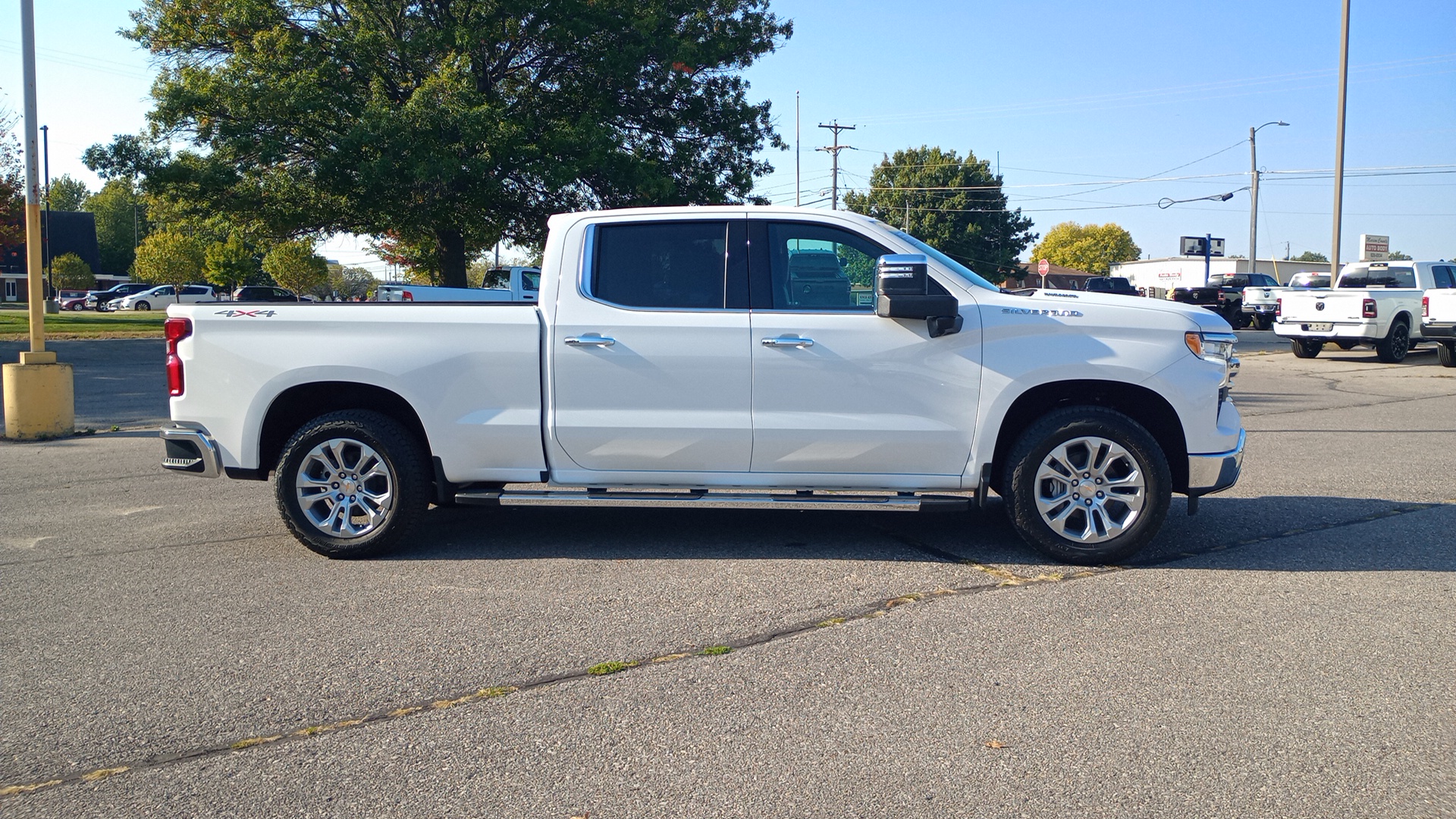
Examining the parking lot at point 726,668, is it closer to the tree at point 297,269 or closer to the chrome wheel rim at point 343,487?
the chrome wheel rim at point 343,487

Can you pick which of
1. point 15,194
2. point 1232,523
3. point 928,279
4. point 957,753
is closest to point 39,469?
point 928,279

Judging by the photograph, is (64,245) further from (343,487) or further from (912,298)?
(912,298)

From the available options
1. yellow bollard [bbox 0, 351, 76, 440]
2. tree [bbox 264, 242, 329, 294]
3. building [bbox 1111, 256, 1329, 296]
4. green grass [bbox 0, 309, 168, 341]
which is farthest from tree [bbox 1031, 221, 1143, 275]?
yellow bollard [bbox 0, 351, 76, 440]

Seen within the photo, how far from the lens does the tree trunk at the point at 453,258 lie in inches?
1032

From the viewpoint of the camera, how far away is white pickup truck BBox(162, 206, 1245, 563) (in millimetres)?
5801

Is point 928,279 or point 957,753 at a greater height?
point 928,279

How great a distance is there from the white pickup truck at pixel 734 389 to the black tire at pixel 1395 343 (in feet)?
59.5

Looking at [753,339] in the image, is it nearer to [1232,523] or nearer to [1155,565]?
[1155,565]

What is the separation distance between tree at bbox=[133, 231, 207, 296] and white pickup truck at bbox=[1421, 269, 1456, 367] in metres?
56.6

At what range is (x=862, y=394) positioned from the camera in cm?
587

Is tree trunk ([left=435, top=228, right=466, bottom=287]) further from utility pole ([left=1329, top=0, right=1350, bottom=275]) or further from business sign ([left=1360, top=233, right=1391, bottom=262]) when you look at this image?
business sign ([left=1360, top=233, right=1391, bottom=262])

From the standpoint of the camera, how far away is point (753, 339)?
19.3ft

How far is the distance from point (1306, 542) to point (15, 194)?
37029mm

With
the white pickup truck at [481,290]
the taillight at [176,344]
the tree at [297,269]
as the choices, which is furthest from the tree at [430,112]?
the tree at [297,269]
